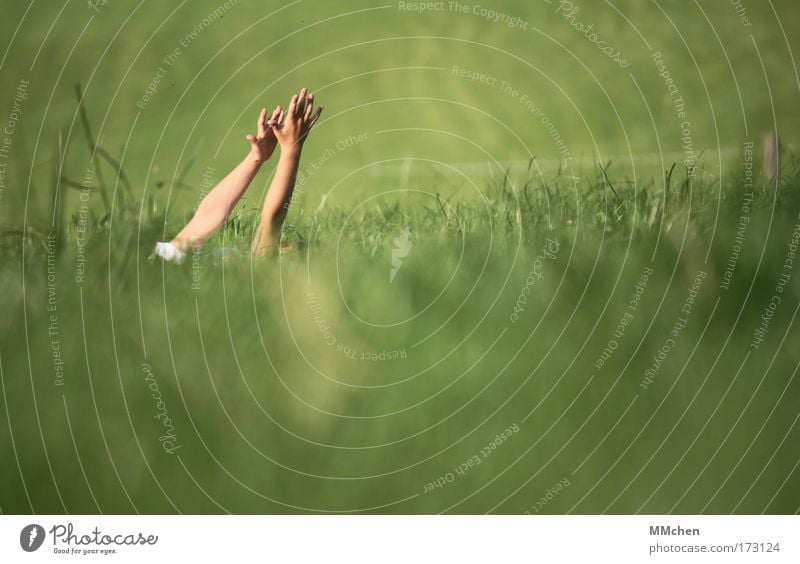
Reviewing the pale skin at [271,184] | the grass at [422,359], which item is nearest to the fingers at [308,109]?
the pale skin at [271,184]

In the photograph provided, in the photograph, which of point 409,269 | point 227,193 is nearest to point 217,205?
point 227,193

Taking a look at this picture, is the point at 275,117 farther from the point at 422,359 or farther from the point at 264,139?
the point at 422,359

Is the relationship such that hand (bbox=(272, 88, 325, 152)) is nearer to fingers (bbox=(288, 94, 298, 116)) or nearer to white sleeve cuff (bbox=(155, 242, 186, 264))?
Answer: fingers (bbox=(288, 94, 298, 116))

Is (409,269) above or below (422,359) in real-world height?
above

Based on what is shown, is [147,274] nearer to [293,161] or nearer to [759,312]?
[293,161]

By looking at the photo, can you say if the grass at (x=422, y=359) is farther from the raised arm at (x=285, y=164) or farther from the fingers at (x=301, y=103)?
the fingers at (x=301, y=103)

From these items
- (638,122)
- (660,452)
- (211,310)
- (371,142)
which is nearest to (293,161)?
(371,142)

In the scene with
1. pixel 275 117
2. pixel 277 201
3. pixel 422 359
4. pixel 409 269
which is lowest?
pixel 422 359
